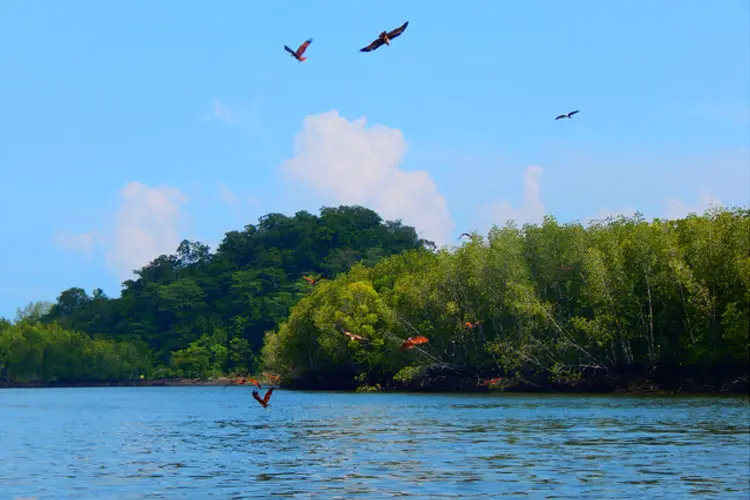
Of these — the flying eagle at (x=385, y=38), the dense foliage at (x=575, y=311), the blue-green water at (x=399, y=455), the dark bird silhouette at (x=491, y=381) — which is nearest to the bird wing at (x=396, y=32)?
the flying eagle at (x=385, y=38)

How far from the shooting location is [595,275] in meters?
84.4

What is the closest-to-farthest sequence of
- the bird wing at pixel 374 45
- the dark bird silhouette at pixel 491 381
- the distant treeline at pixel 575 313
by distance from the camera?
the bird wing at pixel 374 45 → the distant treeline at pixel 575 313 → the dark bird silhouette at pixel 491 381

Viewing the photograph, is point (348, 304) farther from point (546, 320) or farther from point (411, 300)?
point (546, 320)

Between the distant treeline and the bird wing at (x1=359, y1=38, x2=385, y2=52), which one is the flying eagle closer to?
the bird wing at (x1=359, y1=38, x2=385, y2=52)

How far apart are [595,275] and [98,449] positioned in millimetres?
50983

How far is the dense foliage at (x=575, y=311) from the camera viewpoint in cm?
7981

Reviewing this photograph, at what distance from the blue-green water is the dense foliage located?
16.1m

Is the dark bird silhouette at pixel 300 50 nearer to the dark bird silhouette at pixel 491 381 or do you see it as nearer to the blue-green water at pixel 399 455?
the blue-green water at pixel 399 455

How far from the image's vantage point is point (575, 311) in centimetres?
9131

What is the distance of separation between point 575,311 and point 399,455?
56634 mm

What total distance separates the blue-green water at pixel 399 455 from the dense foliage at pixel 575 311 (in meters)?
16.1

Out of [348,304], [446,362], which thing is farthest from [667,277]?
[348,304]

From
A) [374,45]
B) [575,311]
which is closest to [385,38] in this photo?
[374,45]

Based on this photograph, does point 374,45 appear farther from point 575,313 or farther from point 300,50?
point 575,313
